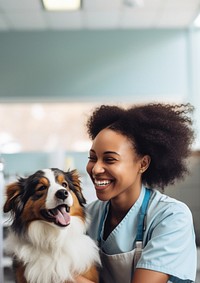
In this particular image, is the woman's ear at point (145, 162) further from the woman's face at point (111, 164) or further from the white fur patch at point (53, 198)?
the white fur patch at point (53, 198)

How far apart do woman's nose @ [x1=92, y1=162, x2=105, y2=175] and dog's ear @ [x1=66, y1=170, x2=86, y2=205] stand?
1.8 inches

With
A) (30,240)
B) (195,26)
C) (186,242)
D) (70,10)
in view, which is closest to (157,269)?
(186,242)

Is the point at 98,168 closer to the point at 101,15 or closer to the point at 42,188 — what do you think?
the point at 42,188

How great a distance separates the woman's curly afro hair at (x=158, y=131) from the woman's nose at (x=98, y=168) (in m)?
0.12

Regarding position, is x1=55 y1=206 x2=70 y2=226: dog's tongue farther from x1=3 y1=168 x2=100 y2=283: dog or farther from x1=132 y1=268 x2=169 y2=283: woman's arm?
x1=132 y1=268 x2=169 y2=283: woman's arm

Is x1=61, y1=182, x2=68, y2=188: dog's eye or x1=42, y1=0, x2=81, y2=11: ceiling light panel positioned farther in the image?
x1=42, y1=0, x2=81, y2=11: ceiling light panel

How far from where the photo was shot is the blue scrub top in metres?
1.09

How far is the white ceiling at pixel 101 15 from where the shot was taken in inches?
161

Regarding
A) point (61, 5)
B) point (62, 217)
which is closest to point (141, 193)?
point (62, 217)

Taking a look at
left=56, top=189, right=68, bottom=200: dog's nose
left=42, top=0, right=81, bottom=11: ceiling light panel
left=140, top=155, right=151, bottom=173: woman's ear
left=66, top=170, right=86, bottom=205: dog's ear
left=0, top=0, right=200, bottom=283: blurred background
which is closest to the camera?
left=56, top=189, right=68, bottom=200: dog's nose

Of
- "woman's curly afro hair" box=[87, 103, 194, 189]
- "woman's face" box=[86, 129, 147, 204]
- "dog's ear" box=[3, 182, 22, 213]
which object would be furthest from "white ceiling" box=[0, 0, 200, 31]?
"dog's ear" box=[3, 182, 22, 213]

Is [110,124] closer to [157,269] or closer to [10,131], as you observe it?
[157,269]

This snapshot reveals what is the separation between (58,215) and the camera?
1007 millimetres

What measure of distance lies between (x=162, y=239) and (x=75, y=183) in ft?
0.84
